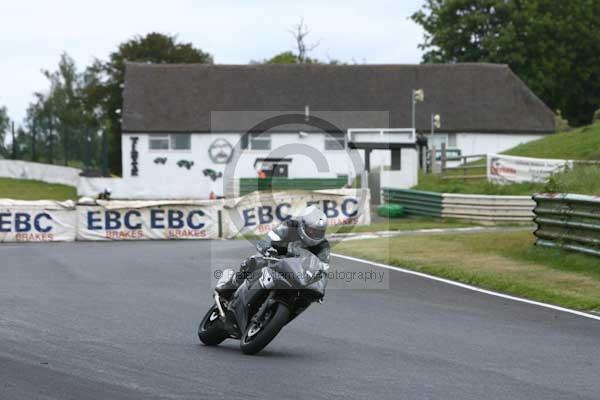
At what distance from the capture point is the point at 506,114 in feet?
215

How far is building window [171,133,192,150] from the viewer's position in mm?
63375

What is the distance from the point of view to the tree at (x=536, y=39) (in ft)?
244

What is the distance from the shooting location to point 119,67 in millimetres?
77688

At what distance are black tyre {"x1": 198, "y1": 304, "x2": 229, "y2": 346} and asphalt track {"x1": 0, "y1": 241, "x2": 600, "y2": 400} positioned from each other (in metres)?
0.12

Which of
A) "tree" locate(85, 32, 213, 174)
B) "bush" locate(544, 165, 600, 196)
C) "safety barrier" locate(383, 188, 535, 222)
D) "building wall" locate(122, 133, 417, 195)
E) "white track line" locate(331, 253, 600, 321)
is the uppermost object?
"tree" locate(85, 32, 213, 174)

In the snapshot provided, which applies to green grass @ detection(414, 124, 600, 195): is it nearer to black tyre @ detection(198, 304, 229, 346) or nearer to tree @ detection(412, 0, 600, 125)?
black tyre @ detection(198, 304, 229, 346)

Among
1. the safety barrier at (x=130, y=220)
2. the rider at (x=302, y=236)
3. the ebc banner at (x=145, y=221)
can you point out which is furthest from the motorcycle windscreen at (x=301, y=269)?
the ebc banner at (x=145, y=221)

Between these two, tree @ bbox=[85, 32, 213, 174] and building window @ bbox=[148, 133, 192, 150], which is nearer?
building window @ bbox=[148, 133, 192, 150]

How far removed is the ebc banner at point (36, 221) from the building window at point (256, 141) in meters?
33.3

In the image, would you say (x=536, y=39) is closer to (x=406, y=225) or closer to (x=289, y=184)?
(x=289, y=184)

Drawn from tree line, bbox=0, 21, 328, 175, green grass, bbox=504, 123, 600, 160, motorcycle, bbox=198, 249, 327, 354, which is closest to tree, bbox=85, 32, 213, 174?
tree line, bbox=0, 21, 328, 175

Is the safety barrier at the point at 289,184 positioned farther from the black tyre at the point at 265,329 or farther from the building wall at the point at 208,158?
the black tyre at the point at 265,329

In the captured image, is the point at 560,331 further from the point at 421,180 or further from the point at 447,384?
the point at 421,180

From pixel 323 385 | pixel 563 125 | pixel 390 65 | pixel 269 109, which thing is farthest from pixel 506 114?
pixel 323 385
